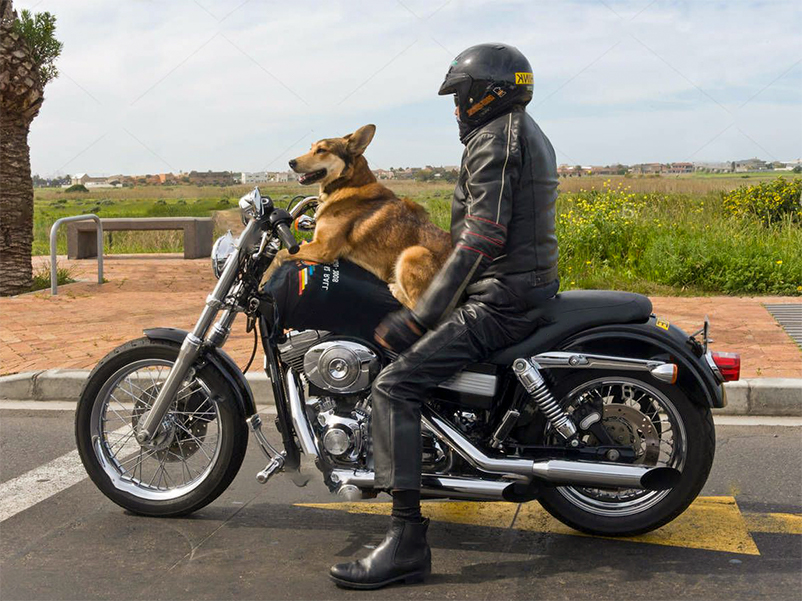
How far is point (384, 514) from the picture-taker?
446 centimetres

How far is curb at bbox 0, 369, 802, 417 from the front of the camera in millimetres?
6188

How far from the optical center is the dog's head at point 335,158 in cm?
504

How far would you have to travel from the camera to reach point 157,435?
14.2ft

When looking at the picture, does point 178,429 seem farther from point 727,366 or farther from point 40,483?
point 727,366

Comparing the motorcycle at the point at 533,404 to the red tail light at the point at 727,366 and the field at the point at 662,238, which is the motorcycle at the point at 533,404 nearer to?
the red tail light at the point at 727,366

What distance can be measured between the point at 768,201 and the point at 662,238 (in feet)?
13.5

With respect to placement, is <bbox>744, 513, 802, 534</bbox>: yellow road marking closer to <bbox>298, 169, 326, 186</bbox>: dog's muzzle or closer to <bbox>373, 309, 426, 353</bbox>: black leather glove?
<bbox>373, 309, 426, 353</bbox>: black leather glove

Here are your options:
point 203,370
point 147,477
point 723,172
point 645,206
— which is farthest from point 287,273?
point 723,172

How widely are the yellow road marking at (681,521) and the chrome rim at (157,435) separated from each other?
58cm

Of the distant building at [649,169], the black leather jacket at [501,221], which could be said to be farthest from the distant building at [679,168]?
the black leather jacket at [501,221]

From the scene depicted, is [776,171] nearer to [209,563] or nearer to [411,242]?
[411,242]

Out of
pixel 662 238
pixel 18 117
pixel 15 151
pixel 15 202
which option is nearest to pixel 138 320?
pixel 15 202

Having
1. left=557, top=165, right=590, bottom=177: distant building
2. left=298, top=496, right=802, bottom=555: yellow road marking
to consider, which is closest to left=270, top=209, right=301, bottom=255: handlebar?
left=298, top=496, right=802, bottom=555: yellow road marking

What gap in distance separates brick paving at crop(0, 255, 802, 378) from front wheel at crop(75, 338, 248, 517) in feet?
8.96
